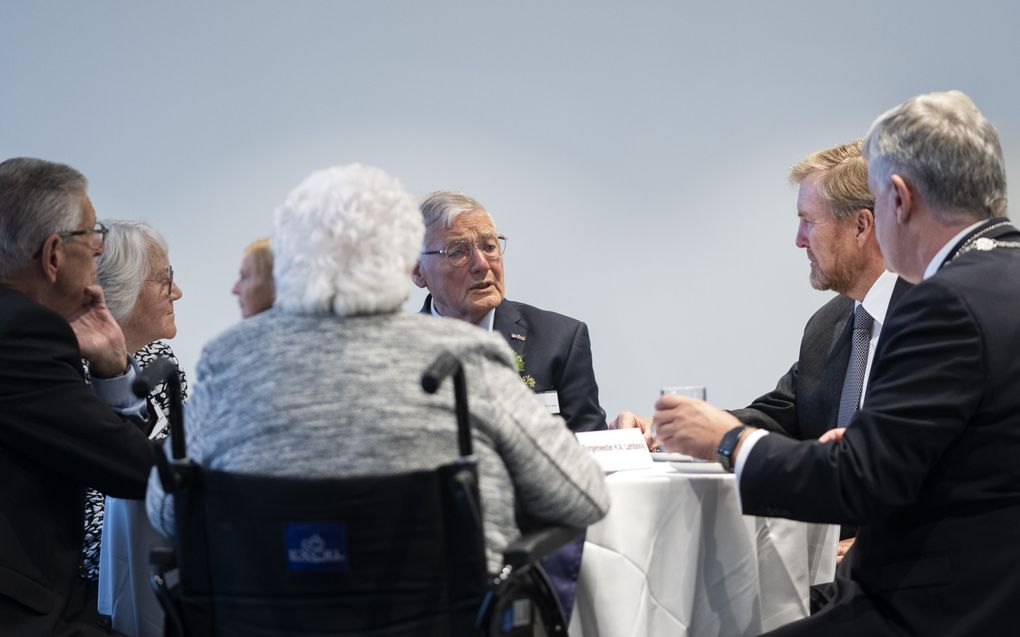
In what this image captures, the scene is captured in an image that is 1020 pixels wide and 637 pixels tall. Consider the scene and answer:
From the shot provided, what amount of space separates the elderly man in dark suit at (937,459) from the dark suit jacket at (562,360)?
1.45m

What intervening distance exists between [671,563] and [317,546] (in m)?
0.93

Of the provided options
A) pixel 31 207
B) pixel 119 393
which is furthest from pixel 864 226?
pixel 31 207

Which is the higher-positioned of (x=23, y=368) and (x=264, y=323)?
(x=264, y=323)

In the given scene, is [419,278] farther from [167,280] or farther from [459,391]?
[459,391]

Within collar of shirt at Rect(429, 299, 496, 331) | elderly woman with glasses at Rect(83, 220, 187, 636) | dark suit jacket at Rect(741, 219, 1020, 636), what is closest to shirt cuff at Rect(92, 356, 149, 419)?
elderly woman with glasses at Rect(83, 220, 187, 636)

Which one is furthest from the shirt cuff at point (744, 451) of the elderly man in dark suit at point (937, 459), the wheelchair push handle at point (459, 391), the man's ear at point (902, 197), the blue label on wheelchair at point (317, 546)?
the blue label on wheelchair at point (317, 546)

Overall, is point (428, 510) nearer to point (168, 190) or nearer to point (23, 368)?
point (23, 368)

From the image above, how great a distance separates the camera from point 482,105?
525cm

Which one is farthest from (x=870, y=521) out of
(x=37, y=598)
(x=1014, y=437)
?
(x=37, y=598)

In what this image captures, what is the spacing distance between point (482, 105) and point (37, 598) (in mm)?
3672

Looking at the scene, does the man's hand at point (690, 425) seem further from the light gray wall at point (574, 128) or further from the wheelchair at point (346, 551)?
the light gray wall at point (574, 128)

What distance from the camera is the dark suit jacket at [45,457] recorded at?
2.09 metres

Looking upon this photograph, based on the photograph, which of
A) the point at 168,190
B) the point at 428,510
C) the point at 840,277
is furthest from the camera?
the point at 168,190

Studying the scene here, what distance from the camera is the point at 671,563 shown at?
2.15 metres
